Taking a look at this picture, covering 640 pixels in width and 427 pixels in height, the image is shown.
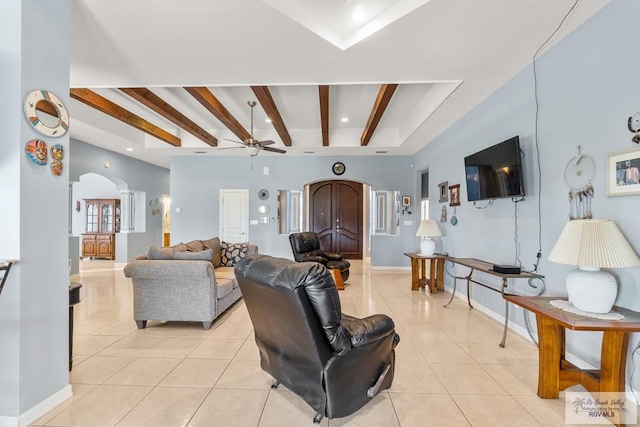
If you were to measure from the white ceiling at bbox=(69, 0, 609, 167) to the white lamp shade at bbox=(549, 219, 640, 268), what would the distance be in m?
1.64

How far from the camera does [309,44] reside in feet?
8.86

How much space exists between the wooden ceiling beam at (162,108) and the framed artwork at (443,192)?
4503mm

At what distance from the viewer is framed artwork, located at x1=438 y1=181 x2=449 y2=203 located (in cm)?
516

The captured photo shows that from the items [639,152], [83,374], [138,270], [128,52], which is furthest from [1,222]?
[639,152]

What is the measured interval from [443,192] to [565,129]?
8.98 feet

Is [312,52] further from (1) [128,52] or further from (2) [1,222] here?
(2) [1,222]

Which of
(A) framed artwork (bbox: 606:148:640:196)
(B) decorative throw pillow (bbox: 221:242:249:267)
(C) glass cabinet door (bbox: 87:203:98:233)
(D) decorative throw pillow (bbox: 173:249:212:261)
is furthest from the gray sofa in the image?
(C) glass cabinet door (bbox: 87:203:98:233)

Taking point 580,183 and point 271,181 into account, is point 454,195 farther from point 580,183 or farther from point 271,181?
point 271,181

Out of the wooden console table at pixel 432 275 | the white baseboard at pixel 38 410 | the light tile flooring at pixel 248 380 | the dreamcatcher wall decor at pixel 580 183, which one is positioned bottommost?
the light tile flooring at pixel 248 380

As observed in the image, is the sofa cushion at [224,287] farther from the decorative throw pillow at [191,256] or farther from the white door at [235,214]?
the white door at [235,214]

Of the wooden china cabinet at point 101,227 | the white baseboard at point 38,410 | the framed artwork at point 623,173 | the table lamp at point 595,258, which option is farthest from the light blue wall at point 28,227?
the wooden china cabinet at point 101,227

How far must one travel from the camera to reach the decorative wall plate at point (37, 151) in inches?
70.1

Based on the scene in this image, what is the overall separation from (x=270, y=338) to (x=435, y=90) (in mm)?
3903

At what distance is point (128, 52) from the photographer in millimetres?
2861
